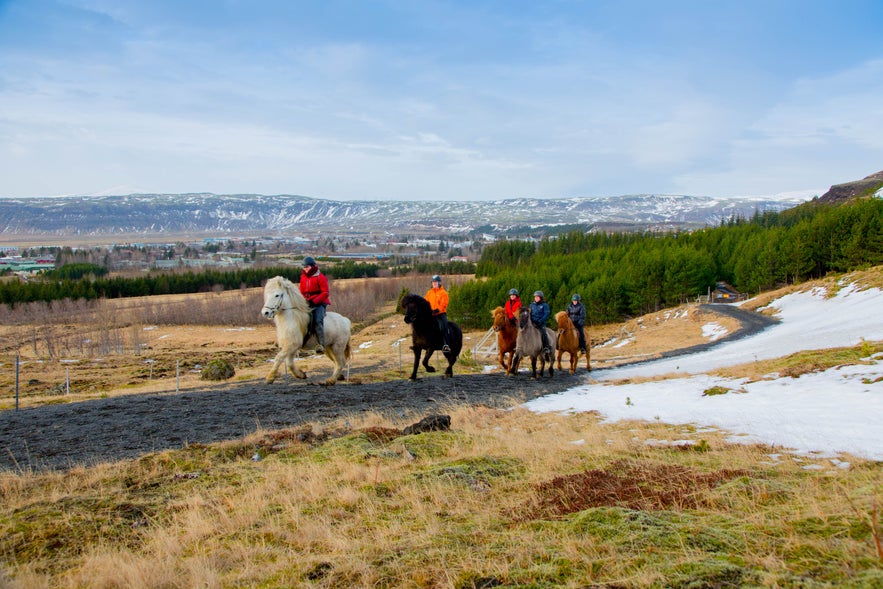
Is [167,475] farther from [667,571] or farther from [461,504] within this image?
[667,571]

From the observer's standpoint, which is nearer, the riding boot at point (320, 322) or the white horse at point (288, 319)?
the white horse at point (288, 319)

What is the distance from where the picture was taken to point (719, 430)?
9609mm

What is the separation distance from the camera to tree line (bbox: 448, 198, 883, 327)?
70.9 meters

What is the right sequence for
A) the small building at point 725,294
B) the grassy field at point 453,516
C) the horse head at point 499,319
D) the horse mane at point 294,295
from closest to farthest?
the grassy field at point 453,516 → the horse mane at point 294,295 → the horse head at point 499,319 → the small building at point 725,294

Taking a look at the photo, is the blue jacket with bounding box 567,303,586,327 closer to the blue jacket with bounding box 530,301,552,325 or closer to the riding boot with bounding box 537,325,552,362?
the riding boot with bounding box 537,325,552,362

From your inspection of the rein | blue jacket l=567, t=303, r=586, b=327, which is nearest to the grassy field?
the rein

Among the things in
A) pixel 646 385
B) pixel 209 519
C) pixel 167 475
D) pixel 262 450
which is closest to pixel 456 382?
pixel 646 385

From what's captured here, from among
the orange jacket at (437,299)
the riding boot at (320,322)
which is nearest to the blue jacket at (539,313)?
the orange jacket at (437,299)

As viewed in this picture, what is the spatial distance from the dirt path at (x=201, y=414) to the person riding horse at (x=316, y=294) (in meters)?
1.91

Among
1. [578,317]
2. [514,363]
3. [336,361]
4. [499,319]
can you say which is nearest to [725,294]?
[578,317]

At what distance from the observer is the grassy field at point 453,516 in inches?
156

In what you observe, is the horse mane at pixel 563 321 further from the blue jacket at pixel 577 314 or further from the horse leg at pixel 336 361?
the horse leg at pixel 336 361

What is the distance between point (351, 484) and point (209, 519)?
1.76m

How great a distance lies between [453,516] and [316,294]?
1204 centimetres
